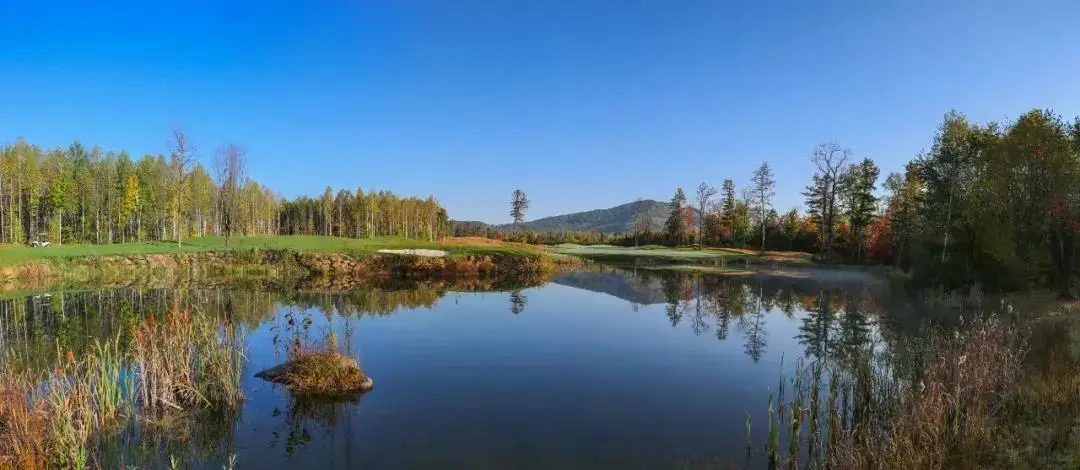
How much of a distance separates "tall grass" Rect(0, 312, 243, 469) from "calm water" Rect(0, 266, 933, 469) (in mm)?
824

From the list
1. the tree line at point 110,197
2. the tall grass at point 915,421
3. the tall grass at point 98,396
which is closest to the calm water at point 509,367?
the tall grass at point 98,396

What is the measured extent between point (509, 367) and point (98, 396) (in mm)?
8020

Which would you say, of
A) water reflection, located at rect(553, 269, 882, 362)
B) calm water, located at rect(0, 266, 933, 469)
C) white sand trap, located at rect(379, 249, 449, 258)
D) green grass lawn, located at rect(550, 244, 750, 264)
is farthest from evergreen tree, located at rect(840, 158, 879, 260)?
white sand trap, located at rect(379, 249, 449, 258)

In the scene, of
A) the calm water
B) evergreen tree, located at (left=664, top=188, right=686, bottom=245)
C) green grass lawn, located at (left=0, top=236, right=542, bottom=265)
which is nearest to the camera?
the calm water

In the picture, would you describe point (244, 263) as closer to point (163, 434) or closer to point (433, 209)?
point (163, 434)

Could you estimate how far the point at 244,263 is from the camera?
3978 centimetres

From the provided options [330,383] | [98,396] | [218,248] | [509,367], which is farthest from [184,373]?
[218,248]

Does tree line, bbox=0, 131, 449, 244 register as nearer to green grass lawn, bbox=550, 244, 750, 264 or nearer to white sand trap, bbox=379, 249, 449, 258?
white sand trap, bbox=379, 249, 449, 258

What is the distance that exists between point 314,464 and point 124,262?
3951cm

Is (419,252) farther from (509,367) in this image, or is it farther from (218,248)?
(509,367)

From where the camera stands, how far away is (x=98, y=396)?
841 cm

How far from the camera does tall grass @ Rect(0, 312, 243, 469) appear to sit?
6.60 meters

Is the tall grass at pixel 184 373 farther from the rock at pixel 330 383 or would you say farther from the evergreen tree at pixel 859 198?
the evergreen tree at pixel 859 198

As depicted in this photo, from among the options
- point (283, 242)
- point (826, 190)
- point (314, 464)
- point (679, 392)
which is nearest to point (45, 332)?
point (314, 464)
